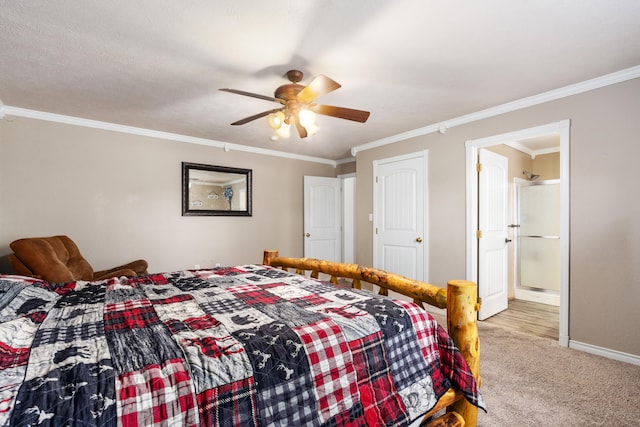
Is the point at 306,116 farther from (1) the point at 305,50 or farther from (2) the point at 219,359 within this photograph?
(2) the point at 219,359

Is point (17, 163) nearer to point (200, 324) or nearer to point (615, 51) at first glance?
point (200, 324)

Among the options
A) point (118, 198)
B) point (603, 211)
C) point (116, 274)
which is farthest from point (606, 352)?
point (118, 198)

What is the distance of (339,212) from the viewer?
5828 millimetres

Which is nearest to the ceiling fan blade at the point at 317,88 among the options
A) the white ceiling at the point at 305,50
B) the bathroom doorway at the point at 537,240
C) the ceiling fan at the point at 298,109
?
the ceiling fan at the point at 298,109

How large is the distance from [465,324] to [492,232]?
2725mm

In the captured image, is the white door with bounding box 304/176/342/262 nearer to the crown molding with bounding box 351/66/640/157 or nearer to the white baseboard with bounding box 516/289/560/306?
the crown molding with bounding box 351/66/640/157

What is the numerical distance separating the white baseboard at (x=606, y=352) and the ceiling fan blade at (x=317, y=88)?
306cm

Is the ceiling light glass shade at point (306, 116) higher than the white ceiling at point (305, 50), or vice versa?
the white ceiling at point (305, 50)

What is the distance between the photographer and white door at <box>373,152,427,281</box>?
4.05 metres

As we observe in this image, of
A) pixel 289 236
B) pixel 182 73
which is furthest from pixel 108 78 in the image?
pixel 289 236

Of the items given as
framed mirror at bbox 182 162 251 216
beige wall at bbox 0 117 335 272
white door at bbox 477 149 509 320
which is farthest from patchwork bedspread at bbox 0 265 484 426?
framed mirror at bbox 182 162 251 216

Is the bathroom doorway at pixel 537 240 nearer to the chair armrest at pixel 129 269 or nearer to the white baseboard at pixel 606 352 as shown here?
the white baseboard at pixel 606 352

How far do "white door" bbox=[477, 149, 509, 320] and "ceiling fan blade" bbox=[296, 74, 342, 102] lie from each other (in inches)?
93.0

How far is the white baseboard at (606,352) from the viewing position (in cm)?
248
